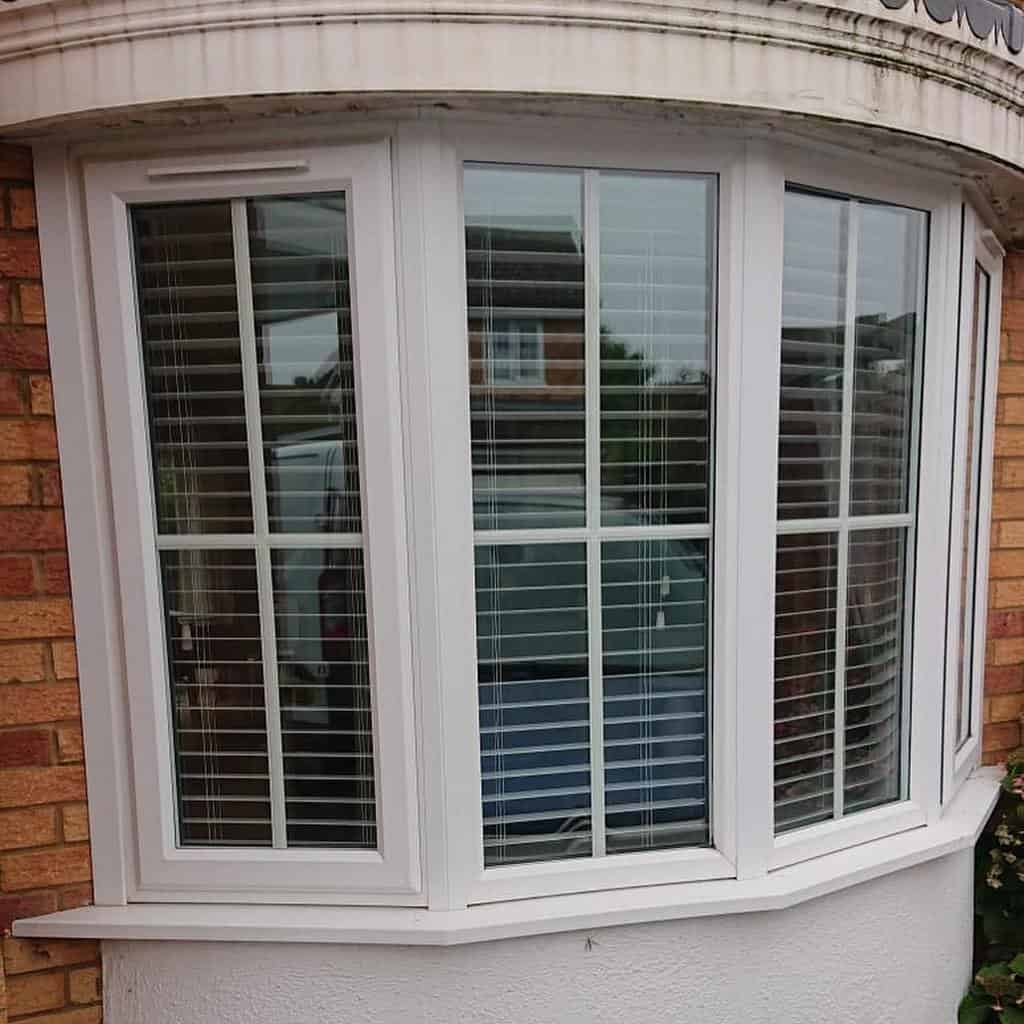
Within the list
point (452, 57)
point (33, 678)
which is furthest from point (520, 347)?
point (33, 678)

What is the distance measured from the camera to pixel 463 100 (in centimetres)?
151

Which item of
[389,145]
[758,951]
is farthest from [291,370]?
[758,951]

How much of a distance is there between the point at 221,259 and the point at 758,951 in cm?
214

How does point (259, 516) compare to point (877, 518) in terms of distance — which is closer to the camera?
point (259, 516)

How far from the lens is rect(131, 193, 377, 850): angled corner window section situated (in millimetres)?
1721

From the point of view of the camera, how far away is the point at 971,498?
8.15 ft

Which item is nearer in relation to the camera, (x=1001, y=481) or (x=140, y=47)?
(x=140, y=47)

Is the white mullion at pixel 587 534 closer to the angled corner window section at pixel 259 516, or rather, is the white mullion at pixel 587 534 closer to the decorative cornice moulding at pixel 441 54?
the angled corner window section at pixel 259 516

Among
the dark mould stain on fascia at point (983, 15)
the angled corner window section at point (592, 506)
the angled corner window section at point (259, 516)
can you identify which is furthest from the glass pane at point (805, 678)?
the dark mould stain on fascia at point (983, 15)

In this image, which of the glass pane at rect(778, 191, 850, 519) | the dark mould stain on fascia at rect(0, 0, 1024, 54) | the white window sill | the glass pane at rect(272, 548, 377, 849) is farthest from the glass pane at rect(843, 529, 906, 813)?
the glass pane at rect(272, 548, 377, 849)

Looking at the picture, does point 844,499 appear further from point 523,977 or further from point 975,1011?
point 975,1011

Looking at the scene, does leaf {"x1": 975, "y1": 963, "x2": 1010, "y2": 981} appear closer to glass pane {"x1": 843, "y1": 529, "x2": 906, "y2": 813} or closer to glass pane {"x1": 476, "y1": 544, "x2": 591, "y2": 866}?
glass pane {"x1": 843, "y1": 529, "x2": 906, "y2": 813}

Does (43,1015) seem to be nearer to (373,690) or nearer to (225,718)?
(225,718)

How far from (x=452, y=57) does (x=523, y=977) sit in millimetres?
2024
